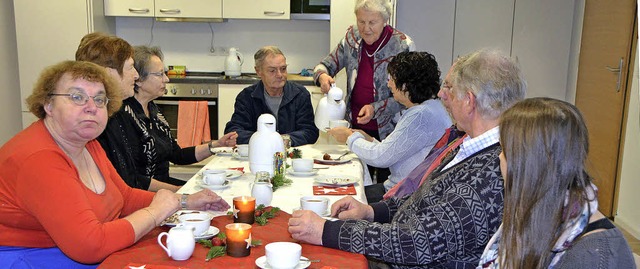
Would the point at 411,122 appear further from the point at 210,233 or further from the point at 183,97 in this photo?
the point at 183,97

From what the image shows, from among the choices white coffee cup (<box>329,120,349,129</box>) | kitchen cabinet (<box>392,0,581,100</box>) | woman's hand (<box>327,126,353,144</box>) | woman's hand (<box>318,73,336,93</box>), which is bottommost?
woman's hand (<box>327,126,353,144</box>)

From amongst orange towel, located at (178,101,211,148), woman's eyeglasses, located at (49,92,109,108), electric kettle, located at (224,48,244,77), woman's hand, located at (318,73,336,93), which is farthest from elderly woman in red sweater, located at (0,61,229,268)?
electric kettle, located at (224,48,244,77)

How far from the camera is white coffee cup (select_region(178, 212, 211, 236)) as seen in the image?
5.06ft

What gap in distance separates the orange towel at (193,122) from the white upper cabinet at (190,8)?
0.75m

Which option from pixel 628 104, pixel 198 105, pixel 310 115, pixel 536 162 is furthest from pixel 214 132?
pixel 536 162

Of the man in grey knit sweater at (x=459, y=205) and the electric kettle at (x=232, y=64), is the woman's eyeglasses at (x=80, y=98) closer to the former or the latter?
the man in grey knit sweater at (x=459, y=205)

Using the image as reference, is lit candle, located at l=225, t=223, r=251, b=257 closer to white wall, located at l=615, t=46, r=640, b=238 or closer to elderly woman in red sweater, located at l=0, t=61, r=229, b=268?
elderly woman in red sweater, located at l=0, t=61, r=229, b=268

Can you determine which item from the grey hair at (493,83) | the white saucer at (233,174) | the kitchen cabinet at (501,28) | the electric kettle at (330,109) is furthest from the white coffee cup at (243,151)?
the kitchen cabinet at (501,28)

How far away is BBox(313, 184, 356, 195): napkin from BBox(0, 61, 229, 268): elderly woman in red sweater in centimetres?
59

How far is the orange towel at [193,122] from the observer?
15.0ft

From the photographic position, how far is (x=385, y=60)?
3.43 m

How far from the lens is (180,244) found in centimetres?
138

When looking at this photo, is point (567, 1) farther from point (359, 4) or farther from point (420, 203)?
point (420, 203)

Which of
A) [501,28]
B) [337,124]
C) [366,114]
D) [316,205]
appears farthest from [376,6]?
[501,28]
